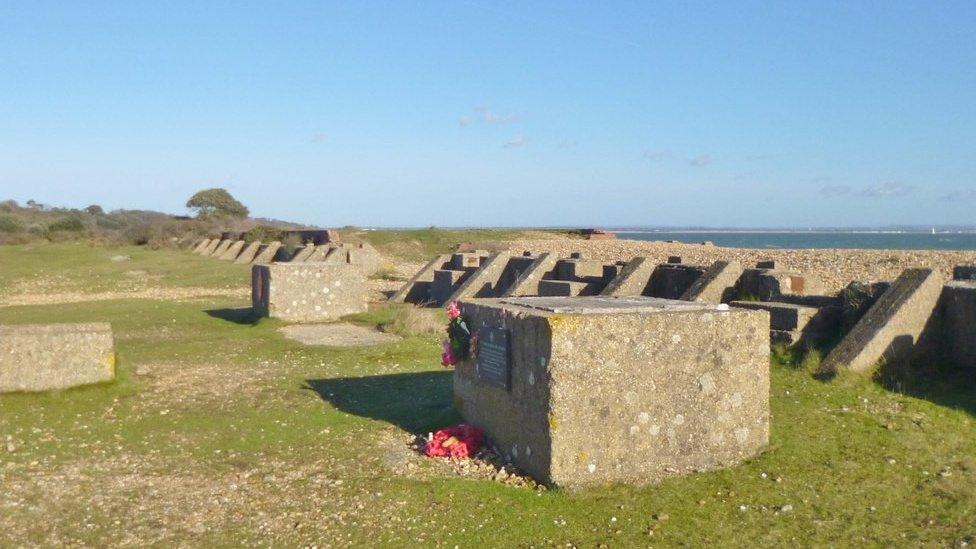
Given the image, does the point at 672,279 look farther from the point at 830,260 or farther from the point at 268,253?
the point at 268,253

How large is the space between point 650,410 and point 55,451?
213 inches

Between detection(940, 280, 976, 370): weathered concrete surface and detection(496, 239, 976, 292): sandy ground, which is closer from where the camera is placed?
detection(940, 280, 976, 370): weathered concrete surface

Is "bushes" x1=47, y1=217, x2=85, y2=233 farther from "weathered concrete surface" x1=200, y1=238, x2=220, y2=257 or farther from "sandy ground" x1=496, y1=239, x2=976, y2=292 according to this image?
"sandy ground" x1=496, y1=239, x2=976, y2=292

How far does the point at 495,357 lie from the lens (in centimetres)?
762

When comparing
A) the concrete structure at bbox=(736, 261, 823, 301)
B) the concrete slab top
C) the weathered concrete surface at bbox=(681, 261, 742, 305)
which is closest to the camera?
the concrete slab top

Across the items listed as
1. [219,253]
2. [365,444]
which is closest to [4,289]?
[219,253]

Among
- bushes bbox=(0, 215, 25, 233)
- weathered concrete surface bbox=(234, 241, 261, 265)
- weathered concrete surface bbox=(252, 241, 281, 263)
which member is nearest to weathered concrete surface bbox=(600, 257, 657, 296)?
weathered concrete surface bbox=(252, 241, 281, 263)

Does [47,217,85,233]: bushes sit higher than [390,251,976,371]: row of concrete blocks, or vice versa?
[47,217,85,233]: bushes

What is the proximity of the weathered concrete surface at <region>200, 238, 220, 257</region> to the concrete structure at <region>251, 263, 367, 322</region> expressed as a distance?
76.5 ft

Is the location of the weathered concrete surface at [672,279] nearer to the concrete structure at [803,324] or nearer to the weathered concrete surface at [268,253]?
the concrete structure at [803,324]

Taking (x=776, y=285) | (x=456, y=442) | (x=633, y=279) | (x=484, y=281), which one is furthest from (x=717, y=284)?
(x=484, y=281)

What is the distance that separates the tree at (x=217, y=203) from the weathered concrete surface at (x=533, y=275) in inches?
2306

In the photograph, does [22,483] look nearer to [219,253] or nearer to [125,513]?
[125,513]

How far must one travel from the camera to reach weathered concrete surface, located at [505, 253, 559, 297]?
16.4 meters
